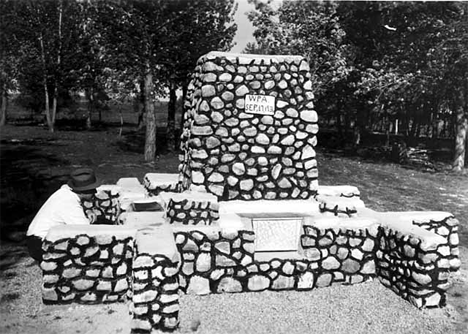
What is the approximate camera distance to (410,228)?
660 cm

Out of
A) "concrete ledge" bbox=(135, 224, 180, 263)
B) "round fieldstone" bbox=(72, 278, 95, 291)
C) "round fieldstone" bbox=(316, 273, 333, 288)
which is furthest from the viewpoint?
"round fieldstone" bbox=(316, 273, 333, 288)

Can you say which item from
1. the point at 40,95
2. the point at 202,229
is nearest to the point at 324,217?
the point at 202,229

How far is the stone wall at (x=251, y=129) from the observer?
7.05m

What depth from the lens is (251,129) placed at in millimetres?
7195

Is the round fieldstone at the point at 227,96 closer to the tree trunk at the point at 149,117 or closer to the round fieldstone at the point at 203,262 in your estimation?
the round fieldstone at the point at 203,262

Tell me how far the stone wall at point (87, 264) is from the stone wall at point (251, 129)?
5.46 ft

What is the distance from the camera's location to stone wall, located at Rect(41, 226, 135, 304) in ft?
18.6

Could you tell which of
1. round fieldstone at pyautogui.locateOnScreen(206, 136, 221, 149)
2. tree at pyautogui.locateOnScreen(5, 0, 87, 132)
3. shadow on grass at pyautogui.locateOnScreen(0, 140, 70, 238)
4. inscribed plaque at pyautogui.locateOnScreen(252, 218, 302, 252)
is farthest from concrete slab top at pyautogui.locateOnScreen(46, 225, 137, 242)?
tree at pyautogui.locateOnScreen(5, 0, 87, 132)

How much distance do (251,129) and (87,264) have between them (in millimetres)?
3235

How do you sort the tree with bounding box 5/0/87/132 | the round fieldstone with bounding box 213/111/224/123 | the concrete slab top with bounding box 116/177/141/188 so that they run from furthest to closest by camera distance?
the tree with bounding box 5/0/87/132
the concrete slab top with bounding box 116/177/141/188
the round fieldstone with bounding box 213/111/224/123

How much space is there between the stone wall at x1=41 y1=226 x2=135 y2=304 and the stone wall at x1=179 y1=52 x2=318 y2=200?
5.46 ft

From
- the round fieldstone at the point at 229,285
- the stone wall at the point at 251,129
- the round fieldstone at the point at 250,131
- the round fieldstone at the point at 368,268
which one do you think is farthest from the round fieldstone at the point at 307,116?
the round fieldstone at the point at 229,285

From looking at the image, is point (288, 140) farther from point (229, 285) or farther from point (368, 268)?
point (229, 285)

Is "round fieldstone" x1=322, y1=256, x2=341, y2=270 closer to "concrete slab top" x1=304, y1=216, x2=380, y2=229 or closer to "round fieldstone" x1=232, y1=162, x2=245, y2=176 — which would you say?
"concrete slab top" x1=304, y1=216, x2=380, y2=229
